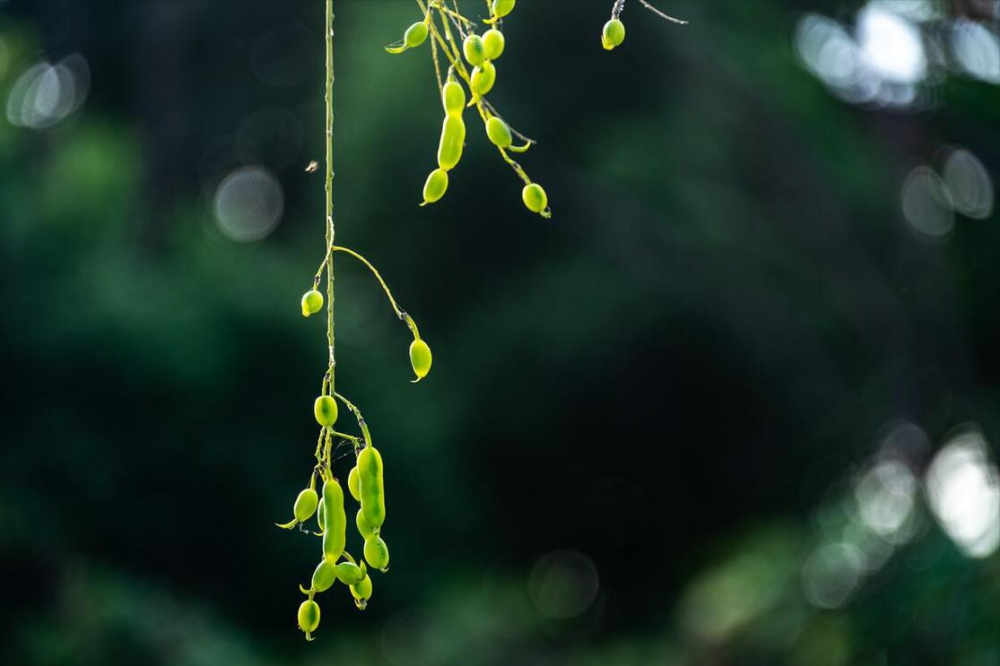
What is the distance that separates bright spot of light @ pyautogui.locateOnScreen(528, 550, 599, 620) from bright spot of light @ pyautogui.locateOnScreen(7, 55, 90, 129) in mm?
2524

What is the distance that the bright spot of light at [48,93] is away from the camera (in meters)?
3.60

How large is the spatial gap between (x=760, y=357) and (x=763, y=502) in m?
0.58

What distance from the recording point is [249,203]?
5.20 metres

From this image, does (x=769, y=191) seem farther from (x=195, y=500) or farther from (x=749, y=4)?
(x=195, y=500)

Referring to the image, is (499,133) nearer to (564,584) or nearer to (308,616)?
(308,616)

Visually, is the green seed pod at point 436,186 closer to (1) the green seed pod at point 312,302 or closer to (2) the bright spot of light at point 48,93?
(1) the green seed pod at point 312,302

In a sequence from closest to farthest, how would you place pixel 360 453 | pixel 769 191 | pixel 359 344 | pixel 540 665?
pixel 360 453 → pixel 540 665 → pixel 359 344 → pixel 769 191

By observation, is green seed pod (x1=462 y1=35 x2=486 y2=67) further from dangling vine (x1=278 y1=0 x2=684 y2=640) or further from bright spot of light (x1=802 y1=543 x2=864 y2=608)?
bright spot of light (x1=802 y1=543 x2=864 y2=608)

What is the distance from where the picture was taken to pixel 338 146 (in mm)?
4695

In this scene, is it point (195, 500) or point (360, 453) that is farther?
point (195, 500)

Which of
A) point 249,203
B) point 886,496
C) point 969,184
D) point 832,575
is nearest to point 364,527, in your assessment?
point 832,575

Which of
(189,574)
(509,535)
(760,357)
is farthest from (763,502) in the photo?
(189,574)

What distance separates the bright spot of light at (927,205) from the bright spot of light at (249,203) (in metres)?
2.40

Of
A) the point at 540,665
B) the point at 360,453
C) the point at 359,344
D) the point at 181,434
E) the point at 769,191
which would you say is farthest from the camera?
the point at 769,191
